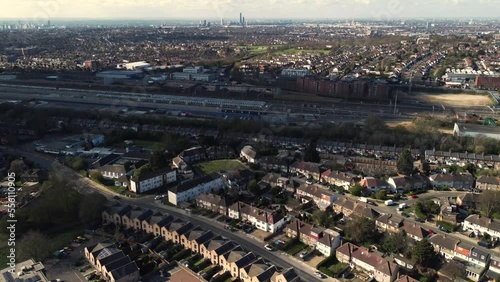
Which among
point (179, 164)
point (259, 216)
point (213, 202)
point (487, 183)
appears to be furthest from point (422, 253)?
point (179, 164)

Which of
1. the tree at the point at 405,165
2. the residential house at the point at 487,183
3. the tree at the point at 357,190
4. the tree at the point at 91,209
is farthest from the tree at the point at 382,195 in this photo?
the tree at the point at 91,209

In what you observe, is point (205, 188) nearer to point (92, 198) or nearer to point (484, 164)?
point (92, 198)

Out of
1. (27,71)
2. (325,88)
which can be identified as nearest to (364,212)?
(325,88)

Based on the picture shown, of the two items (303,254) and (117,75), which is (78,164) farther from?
(117,75)

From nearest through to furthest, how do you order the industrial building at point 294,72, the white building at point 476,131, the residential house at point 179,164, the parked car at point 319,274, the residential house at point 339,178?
the parked car at point 319,274 → the residential house at point 339,178 → the residential house at point 179,164 → the white building at point 476,131 → the industrial building at point 294,72

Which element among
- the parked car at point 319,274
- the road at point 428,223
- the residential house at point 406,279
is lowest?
the road at point 428,223

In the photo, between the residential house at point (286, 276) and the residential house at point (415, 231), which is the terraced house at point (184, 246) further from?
the residential house at point (415, 231)
